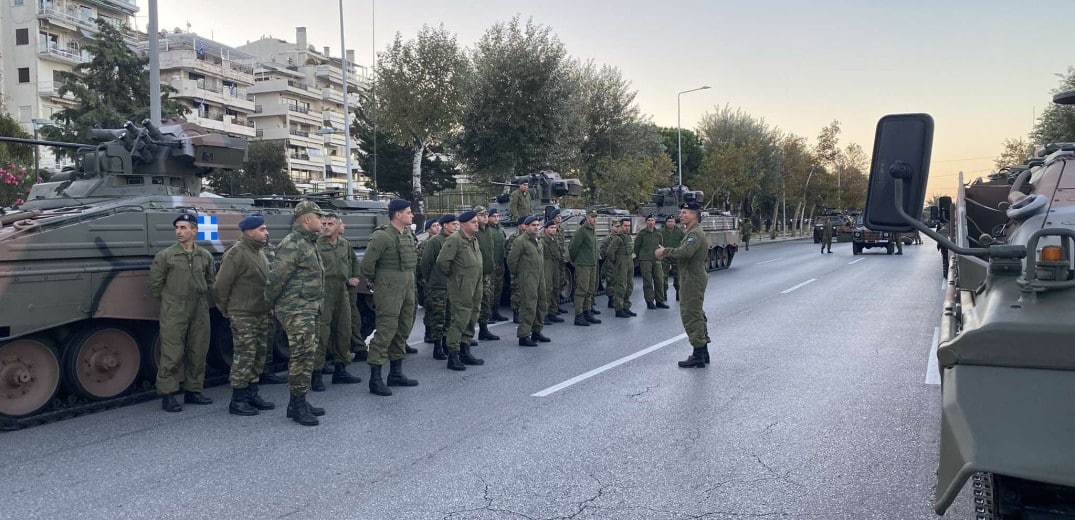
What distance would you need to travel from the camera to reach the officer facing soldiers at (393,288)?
7363mm

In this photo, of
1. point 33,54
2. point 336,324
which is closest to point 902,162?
point 336,324

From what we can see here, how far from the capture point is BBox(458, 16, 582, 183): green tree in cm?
2741

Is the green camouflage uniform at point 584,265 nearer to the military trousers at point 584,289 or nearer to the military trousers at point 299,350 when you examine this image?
the military trousers at point 584,289

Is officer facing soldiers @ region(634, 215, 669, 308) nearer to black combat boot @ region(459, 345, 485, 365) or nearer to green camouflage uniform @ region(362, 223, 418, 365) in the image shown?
black combat boot @ region(459, 345, 485, 365)

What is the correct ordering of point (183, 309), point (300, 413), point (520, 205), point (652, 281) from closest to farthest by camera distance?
point (300, 413)
point (183, 309)
point (652, 281)
point (520, 205)

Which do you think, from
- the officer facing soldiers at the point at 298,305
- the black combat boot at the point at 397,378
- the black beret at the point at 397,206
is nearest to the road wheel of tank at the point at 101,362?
the officer facing soldiers at the point at 298,305

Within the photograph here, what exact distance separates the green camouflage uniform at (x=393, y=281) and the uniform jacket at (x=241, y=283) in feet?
3.44

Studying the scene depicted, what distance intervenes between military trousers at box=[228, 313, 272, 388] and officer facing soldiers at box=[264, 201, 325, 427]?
16.1 inches

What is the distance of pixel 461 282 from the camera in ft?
27.6

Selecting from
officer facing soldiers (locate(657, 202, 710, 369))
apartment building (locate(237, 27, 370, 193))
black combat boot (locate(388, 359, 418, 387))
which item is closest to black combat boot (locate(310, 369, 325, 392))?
black combat boot (locate(388, 359, 418, 387))

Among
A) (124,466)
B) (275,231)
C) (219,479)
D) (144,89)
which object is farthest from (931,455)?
(144,89)

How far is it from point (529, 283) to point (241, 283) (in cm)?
402

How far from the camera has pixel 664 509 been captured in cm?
423

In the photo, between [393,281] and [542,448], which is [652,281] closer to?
→ [393,281]
